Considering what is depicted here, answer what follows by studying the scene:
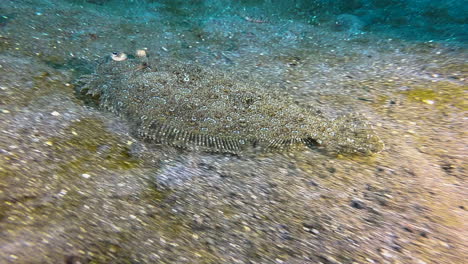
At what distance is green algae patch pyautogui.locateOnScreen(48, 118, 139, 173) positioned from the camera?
107 inches

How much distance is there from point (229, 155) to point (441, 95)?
3.45 m

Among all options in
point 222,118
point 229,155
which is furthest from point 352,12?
point 229,155

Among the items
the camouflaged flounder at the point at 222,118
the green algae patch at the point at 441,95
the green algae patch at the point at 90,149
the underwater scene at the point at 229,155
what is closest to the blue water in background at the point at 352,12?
the underwater scene at the point at 229,155

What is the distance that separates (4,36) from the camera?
5309mm

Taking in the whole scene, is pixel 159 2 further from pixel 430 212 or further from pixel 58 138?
pixel 430 212

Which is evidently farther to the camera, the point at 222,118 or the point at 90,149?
the point at 222,118

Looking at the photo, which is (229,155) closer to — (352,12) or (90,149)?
(90,149)

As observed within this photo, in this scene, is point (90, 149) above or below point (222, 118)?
below

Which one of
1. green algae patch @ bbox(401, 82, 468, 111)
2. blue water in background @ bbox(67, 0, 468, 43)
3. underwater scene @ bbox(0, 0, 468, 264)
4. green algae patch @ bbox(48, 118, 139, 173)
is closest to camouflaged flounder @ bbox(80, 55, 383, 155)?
underwater scene @ bbox(0, 0, 468, 264)

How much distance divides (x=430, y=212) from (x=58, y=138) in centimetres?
374

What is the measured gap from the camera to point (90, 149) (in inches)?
117

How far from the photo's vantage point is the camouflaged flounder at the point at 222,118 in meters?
3.39

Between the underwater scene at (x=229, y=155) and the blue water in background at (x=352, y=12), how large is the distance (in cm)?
127

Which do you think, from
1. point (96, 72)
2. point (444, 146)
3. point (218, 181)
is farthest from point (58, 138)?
point (444, 146)
